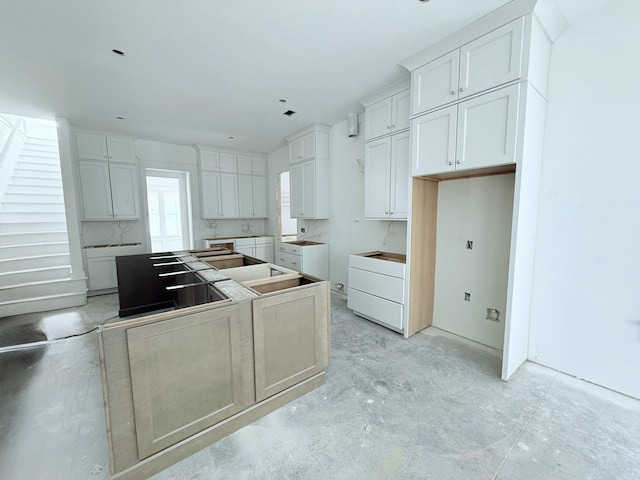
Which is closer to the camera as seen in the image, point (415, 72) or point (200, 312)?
point (200, 312)

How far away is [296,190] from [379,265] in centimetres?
234

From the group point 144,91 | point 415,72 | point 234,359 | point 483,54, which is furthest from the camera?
point 144,91

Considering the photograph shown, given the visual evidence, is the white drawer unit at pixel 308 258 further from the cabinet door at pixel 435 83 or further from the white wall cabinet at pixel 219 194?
the cabinet door at pixel 435 83

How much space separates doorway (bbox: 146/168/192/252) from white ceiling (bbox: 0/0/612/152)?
175cm

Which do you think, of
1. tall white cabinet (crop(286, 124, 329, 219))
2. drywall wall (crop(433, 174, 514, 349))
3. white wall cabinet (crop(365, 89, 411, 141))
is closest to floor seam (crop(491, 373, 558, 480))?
drywall wall (crop(433, 174, 514, 349))

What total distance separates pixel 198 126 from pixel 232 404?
→ 13.6 ft

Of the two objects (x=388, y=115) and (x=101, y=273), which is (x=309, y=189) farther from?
(x=101, y=273)

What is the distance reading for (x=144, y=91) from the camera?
9.82ft

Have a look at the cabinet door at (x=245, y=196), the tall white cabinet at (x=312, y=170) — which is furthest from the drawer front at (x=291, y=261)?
the cabinet door at (x=245, y=196)

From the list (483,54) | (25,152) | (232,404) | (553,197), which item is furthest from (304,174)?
(25,152)

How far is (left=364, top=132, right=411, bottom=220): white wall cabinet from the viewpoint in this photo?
112 inches

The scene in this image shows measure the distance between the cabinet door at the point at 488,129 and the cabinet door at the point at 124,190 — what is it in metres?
5.22

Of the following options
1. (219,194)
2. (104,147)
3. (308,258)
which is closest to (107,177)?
(104,147)

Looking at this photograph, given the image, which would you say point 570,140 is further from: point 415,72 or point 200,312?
point 200,312
